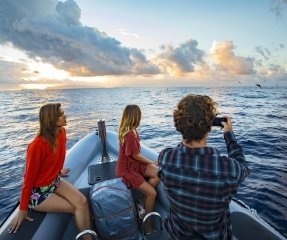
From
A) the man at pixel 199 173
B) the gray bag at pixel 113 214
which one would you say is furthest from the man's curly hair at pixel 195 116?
the gray bag at pixel 113 214

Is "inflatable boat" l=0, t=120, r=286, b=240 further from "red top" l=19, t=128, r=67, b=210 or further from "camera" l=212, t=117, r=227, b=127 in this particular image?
"camera" l=212, t=117, r=227, b=127

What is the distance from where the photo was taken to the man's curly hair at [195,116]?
160 cm

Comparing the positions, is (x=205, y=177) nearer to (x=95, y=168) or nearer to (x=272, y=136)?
(x=95, y=168)

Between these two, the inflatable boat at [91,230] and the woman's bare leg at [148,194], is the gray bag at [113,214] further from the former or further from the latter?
the woman's bare leg at [148,194]

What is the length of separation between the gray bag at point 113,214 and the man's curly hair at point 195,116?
155 centimetres

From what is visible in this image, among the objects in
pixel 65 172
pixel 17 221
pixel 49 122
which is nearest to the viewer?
pixel 17 221

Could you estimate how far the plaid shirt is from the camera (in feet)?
5.10

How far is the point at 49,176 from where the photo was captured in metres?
2.96

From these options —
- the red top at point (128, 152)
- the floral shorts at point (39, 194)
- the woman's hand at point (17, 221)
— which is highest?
the red top at point (128, 152)

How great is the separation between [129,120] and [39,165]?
120 cm

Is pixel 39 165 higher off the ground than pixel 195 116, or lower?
lower

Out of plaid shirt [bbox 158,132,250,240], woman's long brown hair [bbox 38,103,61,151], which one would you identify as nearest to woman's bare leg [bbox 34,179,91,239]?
woman's long brown hair [bbox 38,103,61,151]

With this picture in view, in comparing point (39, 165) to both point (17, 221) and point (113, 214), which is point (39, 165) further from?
point (113, 214)

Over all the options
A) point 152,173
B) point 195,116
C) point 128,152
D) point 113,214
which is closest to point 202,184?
point 195,116
